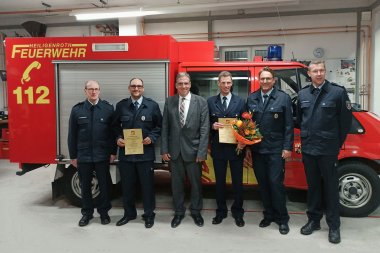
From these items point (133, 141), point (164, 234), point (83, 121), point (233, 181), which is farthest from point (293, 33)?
point (164, 234)

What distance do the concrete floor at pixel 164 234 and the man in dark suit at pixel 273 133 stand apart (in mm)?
350

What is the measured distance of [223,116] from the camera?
3832 mm

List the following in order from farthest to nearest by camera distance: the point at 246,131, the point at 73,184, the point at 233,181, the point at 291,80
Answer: the point at 73,184 → the point at 291,80 → the point at 233,181 → the point at 246,131

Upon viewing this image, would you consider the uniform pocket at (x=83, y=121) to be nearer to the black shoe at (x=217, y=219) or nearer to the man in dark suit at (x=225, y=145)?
the man in dark suit at (x=225, y=145)

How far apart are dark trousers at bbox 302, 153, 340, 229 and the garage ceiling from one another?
5.17 metres

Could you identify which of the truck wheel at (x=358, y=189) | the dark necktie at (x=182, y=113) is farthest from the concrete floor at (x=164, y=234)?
the dark necktie at (x=182, y=113)

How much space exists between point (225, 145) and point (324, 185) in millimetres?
1150

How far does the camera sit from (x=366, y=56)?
8328 millimetres

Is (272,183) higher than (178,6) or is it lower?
lower

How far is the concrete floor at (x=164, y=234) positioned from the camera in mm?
3439

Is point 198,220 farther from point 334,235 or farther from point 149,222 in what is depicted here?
point 334,235

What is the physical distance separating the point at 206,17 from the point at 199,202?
6368 millimetres

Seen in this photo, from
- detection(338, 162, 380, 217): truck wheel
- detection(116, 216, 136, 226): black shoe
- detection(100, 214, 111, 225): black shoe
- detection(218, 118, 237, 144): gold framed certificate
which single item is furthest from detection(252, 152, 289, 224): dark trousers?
detection(100, 214, 111, 225): black shoe

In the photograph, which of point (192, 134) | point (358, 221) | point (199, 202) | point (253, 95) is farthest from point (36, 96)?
point (358, 221)
